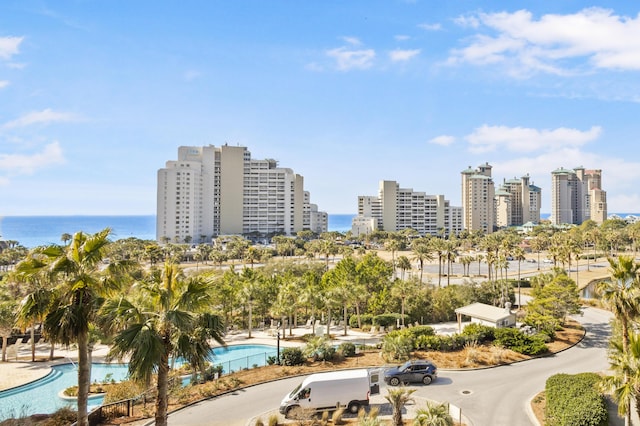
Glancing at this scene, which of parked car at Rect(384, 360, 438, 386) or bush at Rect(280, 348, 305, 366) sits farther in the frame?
bush at Rect(280, 348, 305, 366)

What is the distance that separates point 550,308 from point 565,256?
2931cm

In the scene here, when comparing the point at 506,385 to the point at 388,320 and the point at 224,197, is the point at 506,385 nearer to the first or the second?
the point at 388,320

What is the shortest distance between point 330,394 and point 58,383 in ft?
63.8

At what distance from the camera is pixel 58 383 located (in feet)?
83.0

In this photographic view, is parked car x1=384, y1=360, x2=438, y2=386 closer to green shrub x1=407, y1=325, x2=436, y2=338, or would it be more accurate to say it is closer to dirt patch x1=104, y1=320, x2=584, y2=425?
dirt patch x1=104, y1=320, x2=584, y2=425

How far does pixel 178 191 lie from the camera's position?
138875mm

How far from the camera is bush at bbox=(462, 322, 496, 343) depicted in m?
27.5

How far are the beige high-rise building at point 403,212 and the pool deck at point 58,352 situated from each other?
142136 millimetres

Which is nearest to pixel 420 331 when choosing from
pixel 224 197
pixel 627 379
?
pixel 627 379

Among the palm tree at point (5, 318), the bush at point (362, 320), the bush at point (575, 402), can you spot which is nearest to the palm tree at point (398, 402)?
the bush at point (575, 402)

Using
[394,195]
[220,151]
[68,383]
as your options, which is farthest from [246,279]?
[394,195]

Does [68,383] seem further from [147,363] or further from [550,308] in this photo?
[550,308]

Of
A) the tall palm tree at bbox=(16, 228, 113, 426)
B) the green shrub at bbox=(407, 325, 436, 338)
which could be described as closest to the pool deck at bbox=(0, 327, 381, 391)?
the green shrub at bbox=(407, 325, 436, 338)

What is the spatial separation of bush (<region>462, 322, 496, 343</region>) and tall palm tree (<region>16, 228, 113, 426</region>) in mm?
23860
